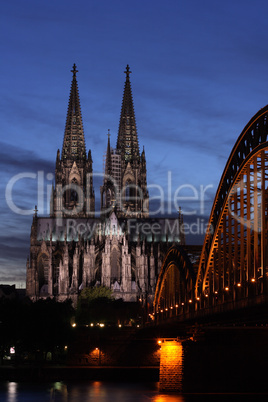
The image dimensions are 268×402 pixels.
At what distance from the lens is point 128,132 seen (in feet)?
569

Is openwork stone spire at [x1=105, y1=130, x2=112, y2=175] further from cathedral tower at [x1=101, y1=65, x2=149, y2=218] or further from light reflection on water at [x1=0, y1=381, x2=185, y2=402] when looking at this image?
light reflection on water at [x1=0, y1=381, x2=185, y2=402]

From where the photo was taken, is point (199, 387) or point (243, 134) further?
point (199, 387)

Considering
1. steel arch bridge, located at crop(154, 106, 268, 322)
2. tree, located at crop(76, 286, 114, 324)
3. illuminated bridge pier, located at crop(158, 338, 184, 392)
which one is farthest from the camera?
tree, located at crop(76, 286, 114, 324)

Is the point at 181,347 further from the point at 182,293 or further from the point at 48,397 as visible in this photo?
the point at 48,397

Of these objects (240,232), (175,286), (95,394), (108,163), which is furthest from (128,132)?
(240,232)

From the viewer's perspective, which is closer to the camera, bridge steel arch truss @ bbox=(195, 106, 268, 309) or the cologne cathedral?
bridge steel arch truss @ bbox=(195, 106, 268, 309)

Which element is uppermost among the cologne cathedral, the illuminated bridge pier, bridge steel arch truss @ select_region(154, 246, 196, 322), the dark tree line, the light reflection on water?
the cologne cathedral

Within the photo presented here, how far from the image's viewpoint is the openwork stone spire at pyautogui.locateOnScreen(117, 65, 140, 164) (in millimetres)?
171750

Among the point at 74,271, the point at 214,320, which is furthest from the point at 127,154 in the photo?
the point at 214,320

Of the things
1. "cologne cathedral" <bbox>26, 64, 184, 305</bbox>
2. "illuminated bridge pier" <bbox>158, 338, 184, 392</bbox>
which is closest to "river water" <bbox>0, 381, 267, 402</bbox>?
"illuminated bridge pier" <bbox>158, 338, 184, 392</bbox>

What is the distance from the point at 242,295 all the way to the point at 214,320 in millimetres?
7194

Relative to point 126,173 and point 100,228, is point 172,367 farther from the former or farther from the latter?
point 126,173

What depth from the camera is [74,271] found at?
146000 mm

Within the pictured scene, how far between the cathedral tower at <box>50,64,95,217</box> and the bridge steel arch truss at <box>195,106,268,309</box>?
11169cm
